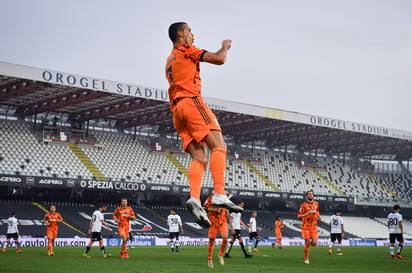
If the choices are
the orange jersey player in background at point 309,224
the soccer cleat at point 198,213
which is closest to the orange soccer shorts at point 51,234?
the orange jersey player in background at point 309,224

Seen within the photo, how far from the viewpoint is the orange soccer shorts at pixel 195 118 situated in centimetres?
541

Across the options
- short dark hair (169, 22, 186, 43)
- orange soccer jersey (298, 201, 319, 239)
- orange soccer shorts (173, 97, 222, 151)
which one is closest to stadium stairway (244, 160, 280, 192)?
orange soccer jersey (298, 201, 319, 239)

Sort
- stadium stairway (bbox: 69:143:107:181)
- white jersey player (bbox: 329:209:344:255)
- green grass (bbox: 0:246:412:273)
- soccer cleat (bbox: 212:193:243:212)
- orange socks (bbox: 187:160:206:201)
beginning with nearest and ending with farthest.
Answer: soccer cleat (bbox: 212:193:243:212) < orange socks (bbox: 187:160:206:201) < green grass (bbox: 0:246:412:273) < white jersey player (bbox: 329:209:344:255) < stadium stairway (bbox: 69:143:107:181)

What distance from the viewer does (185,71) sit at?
5.64 m

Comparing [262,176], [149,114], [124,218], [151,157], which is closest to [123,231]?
[124,218]

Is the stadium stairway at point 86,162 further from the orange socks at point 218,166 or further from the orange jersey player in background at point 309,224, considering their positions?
the orange socks at point 218,166

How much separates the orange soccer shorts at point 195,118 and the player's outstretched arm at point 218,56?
1.38 feet

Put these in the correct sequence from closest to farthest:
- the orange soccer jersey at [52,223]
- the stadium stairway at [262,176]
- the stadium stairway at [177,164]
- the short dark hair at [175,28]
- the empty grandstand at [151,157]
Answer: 1. the short dark hair at [175,28]
2. the orange soccer jersey at [52,223]
3. the empty grandstand at [151,157]
4. the stadium stairway at [177,164]
5. the stadium stairway at [262,176]

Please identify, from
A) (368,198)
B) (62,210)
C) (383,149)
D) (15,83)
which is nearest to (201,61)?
(15,83)

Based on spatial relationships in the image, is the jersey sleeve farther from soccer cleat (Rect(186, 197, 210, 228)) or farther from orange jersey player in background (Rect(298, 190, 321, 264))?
orange jersey player in background (Rect(298, 190, 321, 264))

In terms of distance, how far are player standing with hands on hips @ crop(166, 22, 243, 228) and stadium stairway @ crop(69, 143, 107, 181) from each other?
117 feet

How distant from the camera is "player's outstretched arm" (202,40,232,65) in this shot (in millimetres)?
5344

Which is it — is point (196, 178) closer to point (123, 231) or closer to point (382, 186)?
point (123, 231)

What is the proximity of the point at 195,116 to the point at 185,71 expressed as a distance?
52 cm
